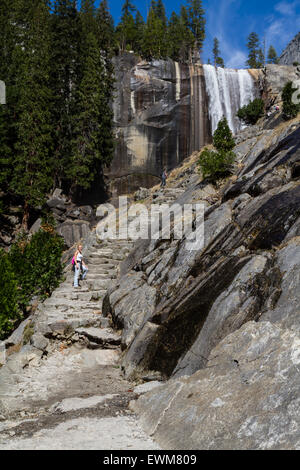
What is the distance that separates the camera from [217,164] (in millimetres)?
16516

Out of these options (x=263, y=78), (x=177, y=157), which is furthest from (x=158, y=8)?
(x=177, y=157)

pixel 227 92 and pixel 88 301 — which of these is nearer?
pixel 88 301

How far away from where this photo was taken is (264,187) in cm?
987

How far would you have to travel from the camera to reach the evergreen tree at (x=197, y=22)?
59.1m

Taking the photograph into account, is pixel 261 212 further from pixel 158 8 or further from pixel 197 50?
pixel 158 8

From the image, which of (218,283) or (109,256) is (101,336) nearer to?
(218,283)

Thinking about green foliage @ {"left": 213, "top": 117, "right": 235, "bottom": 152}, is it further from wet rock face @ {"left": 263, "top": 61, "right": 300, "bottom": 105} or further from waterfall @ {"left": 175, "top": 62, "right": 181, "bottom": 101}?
wet rock face @ {"left": 263, "top": 61, "right": 300, "bottom": 105}

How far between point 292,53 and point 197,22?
18.9 meters

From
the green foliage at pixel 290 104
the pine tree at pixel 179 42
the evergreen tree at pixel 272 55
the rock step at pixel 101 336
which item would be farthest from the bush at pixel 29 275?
the evergreen tree at pixel 272 55

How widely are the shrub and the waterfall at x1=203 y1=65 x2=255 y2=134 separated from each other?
23094 millimetres

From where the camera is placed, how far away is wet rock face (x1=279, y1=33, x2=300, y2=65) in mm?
61112

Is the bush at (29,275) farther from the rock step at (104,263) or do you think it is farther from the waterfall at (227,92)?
the waterfall at (227,92)

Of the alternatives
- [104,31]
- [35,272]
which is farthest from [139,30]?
[35,272]
